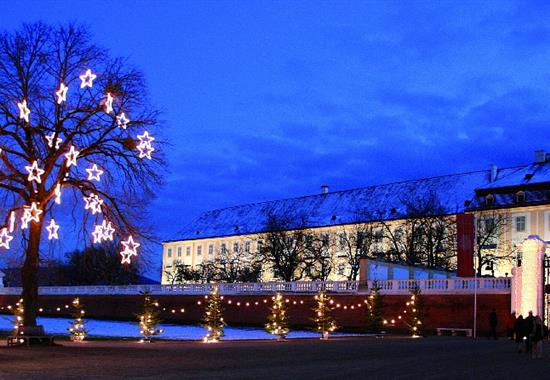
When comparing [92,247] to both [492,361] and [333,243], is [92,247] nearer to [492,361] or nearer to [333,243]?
[492,361]

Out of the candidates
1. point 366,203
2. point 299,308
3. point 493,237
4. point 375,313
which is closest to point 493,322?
point 375,313

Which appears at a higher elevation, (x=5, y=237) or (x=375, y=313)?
(x=5, y=237)

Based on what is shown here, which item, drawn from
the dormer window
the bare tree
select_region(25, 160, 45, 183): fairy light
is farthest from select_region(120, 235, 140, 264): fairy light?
the dormer window

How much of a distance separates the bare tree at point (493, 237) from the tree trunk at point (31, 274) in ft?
159

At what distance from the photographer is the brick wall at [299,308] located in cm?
3928

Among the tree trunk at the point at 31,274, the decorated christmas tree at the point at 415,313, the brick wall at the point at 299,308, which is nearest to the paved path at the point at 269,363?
the tree trunk at the point at 31,274

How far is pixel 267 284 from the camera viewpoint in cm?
5172

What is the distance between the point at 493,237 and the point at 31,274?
54.1 metres

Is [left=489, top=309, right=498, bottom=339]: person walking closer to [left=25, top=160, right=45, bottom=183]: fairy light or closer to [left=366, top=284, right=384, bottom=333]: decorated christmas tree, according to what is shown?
[left=366, top=284, right=384, bottom=333]: decorated christmas tree

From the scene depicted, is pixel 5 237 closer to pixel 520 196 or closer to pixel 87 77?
pixel 87 77

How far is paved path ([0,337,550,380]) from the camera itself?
1598cm

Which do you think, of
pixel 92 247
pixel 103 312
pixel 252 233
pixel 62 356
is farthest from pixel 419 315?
pixel 252 233

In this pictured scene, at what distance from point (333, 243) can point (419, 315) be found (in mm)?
47348

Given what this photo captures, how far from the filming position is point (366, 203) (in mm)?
91188
